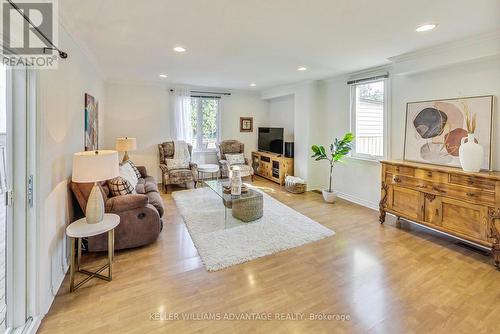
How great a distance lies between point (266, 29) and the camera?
2.62m

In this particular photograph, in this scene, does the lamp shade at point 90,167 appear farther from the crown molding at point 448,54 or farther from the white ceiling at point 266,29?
the crown molding at point 448,54

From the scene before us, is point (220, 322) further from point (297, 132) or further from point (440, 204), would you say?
point (297, 132)

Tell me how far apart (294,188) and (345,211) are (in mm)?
1345

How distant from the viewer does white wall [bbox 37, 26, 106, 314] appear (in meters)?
1.85

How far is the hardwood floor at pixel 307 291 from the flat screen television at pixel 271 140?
12.1ft

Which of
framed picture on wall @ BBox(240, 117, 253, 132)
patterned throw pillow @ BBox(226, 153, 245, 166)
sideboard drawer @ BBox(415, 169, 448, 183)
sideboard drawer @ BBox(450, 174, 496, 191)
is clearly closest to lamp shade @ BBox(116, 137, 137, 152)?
patterned throw pillow @ BBox(226, 153, 245, 166)

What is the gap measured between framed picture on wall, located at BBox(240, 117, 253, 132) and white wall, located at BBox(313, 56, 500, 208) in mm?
2391

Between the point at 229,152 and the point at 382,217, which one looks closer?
the point at 382,217

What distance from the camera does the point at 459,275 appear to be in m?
2.45

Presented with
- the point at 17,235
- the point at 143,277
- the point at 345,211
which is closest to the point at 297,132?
the point at 345,211

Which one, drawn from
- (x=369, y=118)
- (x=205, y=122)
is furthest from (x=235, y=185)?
(x=205, y=122)

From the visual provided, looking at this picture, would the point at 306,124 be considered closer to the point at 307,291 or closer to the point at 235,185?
the point at 235,185

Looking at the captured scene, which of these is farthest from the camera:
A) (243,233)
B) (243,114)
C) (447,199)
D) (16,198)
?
(243,114)

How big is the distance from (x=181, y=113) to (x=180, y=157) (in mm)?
1098
